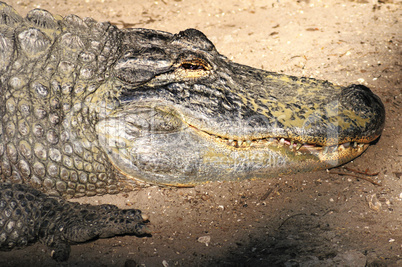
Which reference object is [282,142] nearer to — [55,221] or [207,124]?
[207,124]

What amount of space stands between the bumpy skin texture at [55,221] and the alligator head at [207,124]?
0.43 m

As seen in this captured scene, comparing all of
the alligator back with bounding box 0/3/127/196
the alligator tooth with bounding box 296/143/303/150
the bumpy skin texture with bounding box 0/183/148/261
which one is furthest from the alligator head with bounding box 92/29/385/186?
the bumpy skin texture with bounding box 0/183/148/261

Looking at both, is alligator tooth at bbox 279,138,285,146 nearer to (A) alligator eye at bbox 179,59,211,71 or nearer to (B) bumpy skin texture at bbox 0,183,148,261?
(A) alligator eye at bbox 179,59,211,71

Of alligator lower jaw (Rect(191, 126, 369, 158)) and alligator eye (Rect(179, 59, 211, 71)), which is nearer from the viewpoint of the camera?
alligator lower jaw (Rect(191, 126, 369, 158))

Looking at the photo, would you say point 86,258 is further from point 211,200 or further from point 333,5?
point 333,5

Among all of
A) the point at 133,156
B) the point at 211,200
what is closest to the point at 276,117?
the point at 211,200

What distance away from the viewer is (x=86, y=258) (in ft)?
9.20

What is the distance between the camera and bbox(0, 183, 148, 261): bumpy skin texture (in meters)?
2.80

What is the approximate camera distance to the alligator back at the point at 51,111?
306 centimetres

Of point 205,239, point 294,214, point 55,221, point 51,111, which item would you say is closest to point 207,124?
point 205,239

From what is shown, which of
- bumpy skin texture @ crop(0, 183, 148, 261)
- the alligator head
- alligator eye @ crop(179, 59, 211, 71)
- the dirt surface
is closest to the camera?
the dirt surface

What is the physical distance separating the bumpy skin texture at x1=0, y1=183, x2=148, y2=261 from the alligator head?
427 mm

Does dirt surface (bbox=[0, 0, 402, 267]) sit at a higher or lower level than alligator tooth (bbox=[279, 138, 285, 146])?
lower

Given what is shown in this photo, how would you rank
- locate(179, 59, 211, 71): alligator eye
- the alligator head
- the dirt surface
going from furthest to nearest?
locate(179, 59, 211, 71): alligator eye, the alligator head, the dirt surface
